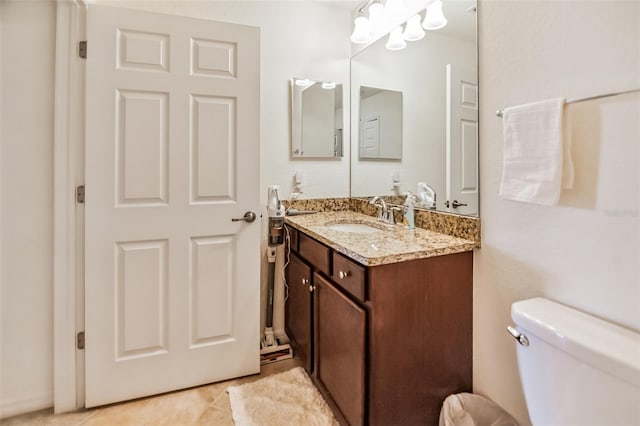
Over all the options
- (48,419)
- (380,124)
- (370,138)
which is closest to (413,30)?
(380,124)

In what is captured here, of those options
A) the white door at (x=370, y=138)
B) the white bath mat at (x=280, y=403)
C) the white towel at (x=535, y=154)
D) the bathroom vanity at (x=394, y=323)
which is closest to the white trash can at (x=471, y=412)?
the bathroom vanity at (x=394, y=323)

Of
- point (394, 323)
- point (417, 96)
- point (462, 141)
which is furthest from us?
point (417, 96)

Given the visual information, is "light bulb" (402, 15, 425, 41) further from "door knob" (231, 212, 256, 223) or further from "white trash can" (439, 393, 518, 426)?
"white trash can" (439, 393, 518, 426)

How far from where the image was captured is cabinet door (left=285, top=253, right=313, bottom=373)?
166 centimetres

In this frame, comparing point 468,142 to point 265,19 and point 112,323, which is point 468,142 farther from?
point 112,323

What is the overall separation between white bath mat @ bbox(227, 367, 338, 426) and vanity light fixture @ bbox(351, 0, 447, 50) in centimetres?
190

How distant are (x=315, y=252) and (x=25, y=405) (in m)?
1.58

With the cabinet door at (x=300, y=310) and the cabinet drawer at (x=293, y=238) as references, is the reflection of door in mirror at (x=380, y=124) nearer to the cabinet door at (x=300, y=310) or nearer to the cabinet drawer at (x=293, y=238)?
the cabinet drawer at (x=293, y=238)

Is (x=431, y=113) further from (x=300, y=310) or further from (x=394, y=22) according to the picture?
(x=300, y=310)

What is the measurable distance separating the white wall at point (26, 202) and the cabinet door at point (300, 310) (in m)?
1.21

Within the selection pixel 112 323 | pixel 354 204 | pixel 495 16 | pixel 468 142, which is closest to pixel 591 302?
pixel 468 142

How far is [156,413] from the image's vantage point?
1530mm

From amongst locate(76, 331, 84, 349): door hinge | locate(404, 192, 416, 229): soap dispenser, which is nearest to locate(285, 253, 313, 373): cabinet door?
locate(404, 192, 416, 229): soap dispenser

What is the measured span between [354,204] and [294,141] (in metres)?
0.62
